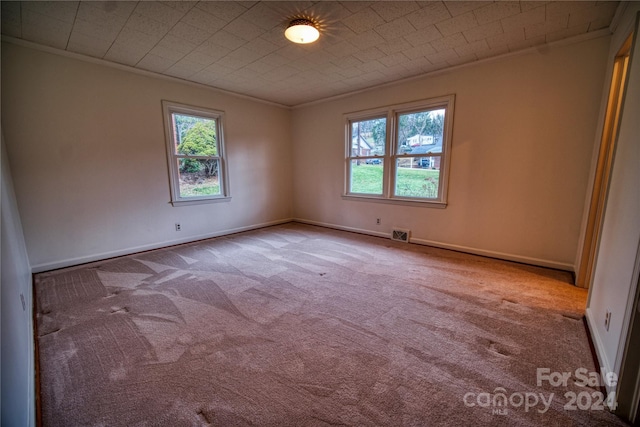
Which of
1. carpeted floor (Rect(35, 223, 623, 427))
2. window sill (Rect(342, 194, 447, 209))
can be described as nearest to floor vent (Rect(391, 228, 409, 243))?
window sill (Rect(342, 194, 447, 209))

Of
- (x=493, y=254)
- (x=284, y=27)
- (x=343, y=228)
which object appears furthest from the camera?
(x=343, y=228)

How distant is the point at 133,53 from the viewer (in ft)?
10.1

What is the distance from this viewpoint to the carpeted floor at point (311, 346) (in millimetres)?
1350

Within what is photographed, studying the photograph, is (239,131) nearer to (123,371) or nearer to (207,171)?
(207,171)

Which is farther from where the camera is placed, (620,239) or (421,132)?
(421,132)

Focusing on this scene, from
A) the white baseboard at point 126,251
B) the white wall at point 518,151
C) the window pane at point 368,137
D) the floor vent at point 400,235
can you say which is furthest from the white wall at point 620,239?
the white baseboard at point 126,251

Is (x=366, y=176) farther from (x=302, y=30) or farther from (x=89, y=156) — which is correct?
(x=89, y=156)

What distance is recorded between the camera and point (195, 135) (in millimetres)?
4309

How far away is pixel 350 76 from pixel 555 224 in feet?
10.9

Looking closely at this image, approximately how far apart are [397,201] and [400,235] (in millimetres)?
580

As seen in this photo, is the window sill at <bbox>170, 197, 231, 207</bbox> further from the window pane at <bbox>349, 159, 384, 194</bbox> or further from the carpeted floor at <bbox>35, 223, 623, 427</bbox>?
the window pane at <bbox>349, 159, 384, 194</bbox>

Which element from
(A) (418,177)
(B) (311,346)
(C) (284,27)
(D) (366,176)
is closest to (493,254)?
(A) (418,177)

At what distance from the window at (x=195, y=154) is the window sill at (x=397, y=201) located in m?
2.41

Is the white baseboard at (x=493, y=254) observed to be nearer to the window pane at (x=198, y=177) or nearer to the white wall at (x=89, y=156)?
the window pane at (x=198, y=177)
